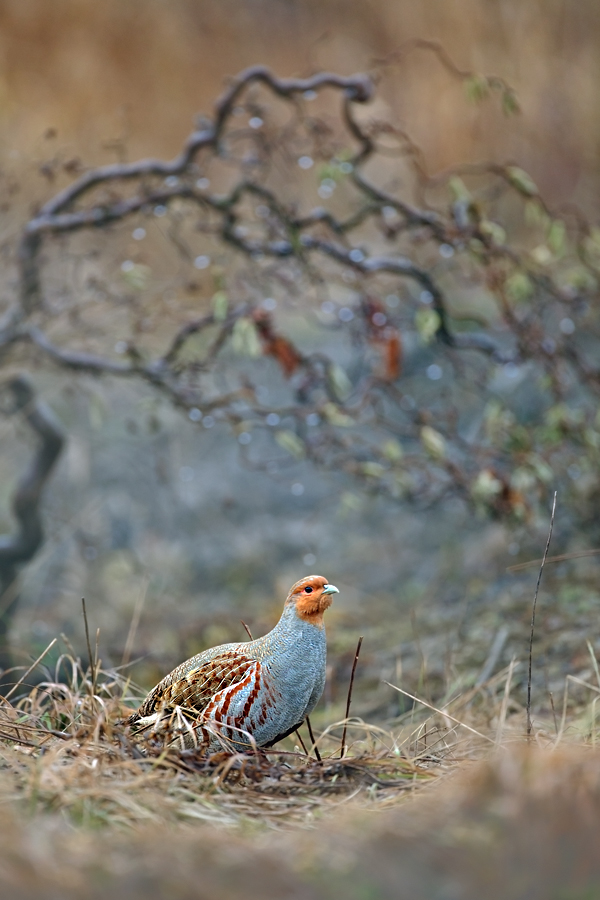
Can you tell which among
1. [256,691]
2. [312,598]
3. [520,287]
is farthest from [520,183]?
[256,691]

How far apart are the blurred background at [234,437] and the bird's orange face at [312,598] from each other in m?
1.77

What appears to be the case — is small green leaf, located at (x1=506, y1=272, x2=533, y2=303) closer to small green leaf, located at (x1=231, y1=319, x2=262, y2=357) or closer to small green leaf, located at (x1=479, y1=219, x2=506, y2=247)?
small green leaf, located at (x1=479, y1=219, x2=506, y2=247)

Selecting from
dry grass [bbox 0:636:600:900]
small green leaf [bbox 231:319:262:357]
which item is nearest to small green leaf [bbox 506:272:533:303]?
small green leaf [bbox 231:319:262:357]

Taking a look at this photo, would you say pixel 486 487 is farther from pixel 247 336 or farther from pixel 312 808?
pixel 312 808

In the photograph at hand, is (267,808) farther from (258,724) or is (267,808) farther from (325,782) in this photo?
(258,724)

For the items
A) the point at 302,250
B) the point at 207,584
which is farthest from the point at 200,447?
the point at 302,250

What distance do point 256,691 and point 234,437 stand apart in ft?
9.44

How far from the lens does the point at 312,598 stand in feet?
7.79

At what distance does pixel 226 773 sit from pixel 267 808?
0.17 m

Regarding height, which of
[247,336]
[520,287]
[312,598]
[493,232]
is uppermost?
[493,232]

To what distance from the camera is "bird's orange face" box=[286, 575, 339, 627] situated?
2369 mm

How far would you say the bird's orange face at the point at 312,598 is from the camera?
2369 mm

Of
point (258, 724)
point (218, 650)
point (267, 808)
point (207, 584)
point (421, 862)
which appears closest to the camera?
point (421, 862)

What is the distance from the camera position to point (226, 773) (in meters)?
2.13
